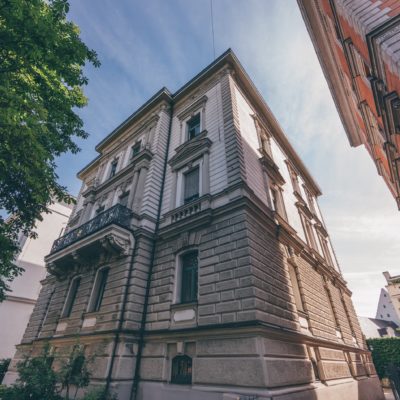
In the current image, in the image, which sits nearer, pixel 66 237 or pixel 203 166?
pixel 203 166

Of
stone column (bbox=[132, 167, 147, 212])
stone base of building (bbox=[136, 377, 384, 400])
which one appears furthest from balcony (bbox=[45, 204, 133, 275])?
stone base of building (bbox=[136, 377, 384, 400])

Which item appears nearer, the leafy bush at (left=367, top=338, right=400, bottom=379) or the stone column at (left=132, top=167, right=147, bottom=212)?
the stone column at (left=132, top=167, right=147, bottom=212)

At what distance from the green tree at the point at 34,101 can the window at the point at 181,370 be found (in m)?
7.74

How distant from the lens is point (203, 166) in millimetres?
13516

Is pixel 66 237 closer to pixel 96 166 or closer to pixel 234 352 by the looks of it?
pixel 96 166

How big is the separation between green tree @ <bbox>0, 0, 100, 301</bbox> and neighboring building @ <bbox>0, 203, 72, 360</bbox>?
16864mm

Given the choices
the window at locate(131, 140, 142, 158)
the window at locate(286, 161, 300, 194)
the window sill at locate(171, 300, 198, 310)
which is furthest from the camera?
the window at locate(286, 161, 300, 194)

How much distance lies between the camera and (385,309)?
2437 inches

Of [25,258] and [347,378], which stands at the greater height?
[25,258]

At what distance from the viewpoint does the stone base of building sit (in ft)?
22.6

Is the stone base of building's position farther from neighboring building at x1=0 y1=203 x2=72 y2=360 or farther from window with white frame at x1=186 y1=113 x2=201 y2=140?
neighboring building at x1=0 y1=203 x2=72 y2=360

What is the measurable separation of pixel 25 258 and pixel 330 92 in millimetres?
34709

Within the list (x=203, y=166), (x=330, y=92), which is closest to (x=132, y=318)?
(x=203, y=166)

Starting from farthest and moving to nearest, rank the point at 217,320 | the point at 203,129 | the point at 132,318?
the point at 203,129 → the point at 132,318 → the point at 217,320
